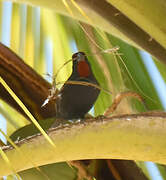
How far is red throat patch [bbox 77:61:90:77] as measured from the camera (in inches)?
60.2

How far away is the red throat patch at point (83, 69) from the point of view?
153 centimetres

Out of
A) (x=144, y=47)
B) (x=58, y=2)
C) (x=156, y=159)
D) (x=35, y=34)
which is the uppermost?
(x=35, y=34)

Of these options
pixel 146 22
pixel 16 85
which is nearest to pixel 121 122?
pixel 146 22

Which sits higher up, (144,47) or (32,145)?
(144,47)

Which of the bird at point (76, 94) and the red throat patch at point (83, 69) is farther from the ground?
the red throat patch at point (83, 69)

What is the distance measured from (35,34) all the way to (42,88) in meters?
0.32

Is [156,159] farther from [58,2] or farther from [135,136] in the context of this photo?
[58,2]

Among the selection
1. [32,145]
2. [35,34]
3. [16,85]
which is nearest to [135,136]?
[32,145]

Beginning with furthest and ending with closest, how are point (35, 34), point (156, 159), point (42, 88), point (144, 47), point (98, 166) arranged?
point (35, 34) < point (42, 88) < point (98, 166) < point (144, 47) < point (156, 159)

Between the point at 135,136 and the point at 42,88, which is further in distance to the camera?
the point at 42,88

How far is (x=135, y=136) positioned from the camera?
0.58 meters

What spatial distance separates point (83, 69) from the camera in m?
1.54

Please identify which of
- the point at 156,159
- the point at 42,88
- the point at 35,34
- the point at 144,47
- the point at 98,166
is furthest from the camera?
the point at 35,34

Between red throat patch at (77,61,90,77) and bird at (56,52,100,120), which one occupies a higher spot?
red throat patch at (77,61,90,77)
